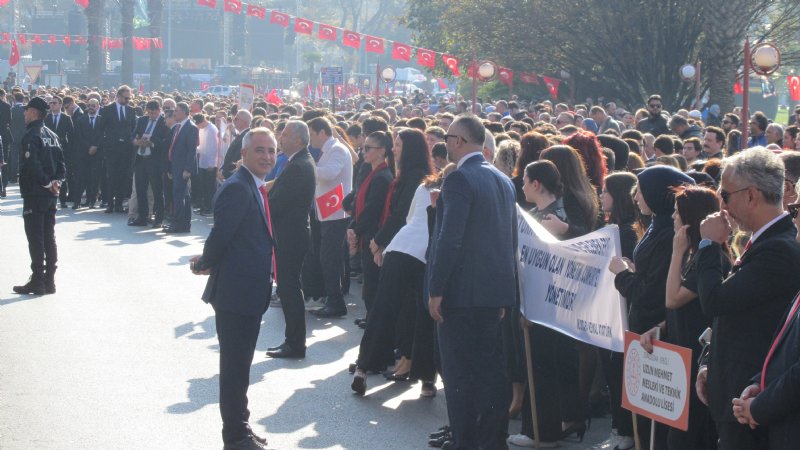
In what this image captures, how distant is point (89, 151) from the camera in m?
20.3

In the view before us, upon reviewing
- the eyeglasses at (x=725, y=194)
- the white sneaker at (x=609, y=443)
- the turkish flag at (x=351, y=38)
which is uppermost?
the turkish flag at (x=351, y=38)

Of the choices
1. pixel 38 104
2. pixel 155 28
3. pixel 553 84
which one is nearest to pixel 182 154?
pixel 38 104

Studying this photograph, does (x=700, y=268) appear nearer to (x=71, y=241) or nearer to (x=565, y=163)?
(x=565, y=163)

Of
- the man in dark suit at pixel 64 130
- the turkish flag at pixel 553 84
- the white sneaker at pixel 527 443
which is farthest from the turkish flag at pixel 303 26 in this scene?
the white sneaker at pixel 527 443

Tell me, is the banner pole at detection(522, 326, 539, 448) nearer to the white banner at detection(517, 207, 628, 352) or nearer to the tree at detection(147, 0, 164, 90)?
the white banner at detection(517, 207, 628, 352)

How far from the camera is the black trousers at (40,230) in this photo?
12109 mm

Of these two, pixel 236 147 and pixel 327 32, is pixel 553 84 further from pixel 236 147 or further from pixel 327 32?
pixel 236 147

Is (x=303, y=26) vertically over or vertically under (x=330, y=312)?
over

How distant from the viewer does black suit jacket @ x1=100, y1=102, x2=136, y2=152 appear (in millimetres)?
19938

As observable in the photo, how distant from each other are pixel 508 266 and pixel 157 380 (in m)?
3.41

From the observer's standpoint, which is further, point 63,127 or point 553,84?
point 553,84

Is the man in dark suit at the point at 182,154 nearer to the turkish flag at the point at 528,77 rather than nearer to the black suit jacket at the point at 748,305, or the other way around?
the black suit jacket at the point at 748,305

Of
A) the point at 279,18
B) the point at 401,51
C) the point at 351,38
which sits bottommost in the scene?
the point at 401,51

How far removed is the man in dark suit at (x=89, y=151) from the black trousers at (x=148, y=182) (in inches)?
76.8
